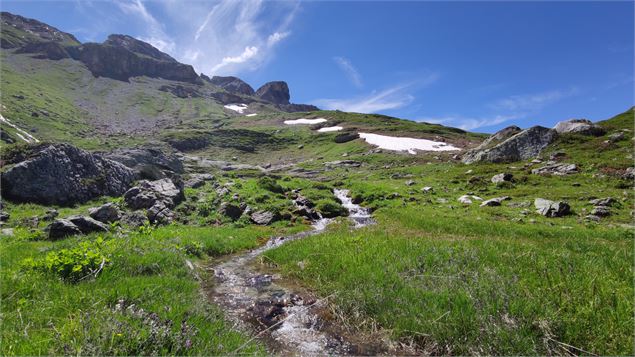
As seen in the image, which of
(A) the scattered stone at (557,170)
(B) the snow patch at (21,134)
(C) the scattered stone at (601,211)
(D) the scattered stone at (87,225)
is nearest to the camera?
(D) the scattered stone at (87,225)

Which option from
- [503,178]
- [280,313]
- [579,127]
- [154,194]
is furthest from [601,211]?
[579,127]

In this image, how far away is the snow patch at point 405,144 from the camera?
260 feet

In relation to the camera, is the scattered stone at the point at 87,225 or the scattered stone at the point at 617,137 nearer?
the scattered stone at the point at 87,225

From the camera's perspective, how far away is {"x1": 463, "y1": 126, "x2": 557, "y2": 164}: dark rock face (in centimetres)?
5056

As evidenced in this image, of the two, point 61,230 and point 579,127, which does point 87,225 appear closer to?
point 61,230

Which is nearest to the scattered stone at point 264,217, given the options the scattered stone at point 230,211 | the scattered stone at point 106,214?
the scattered stone at point 230,211

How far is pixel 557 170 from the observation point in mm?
37750

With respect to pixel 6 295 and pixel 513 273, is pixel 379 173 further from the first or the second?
pixel 6 295

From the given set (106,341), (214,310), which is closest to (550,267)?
(214,310)

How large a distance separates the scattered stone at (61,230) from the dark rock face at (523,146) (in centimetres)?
5374

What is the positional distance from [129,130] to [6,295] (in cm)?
16065

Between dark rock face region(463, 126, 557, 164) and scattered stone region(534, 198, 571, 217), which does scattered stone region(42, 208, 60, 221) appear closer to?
scattered stone region(534, 198, 571, 217)

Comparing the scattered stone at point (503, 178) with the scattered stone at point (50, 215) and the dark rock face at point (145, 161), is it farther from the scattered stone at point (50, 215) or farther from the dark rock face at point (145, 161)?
the scattered stone at point (50, 215)

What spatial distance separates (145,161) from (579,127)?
6354cm
